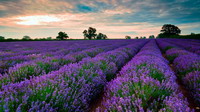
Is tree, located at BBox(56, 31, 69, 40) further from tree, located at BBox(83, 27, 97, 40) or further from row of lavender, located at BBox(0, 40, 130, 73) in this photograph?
row of lavender, located at BBox(0, 40, 130, 73)

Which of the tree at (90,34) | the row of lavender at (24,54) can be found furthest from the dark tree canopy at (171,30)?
the row of lavender at (24,54)

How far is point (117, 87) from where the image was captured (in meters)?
2.21

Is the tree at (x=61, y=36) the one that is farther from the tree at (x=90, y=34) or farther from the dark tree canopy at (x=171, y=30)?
the dark tree canopy at (x=171, y=30)

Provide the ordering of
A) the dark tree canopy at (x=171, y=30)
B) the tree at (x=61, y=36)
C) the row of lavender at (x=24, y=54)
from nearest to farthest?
1. the row of lavender at (x=24, y=54)
2. the tree at (x=61, y=36)
3. the dark tree canopy at (x=171, y=30)

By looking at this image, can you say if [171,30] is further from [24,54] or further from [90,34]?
[24,54]

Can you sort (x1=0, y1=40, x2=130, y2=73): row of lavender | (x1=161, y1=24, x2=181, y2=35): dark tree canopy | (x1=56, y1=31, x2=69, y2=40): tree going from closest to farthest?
(x1=0, y1=40, x2=130, y2=73): row of lavender, (x1=56, y1=31, x2=69, y2=40): tree, (x1=161, y1=24, x2=181, y2=35): dark tree canopy

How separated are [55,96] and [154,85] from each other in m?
1.62

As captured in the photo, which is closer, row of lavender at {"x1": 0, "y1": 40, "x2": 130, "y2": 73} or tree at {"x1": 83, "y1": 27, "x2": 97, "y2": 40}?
row of lavender at {"x1": 0, "y1": 40, "x2": 130, "y2": 73}

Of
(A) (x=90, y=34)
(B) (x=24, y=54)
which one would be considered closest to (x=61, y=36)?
(A) (x=90, y=34)

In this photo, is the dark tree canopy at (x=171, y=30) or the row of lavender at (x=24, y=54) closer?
the row of lavender at (x=24, y=54)

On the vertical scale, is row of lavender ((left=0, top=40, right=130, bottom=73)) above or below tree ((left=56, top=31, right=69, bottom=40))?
below

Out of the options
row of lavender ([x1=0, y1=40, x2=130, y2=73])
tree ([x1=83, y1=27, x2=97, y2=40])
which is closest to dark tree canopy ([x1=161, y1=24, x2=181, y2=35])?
tree ([x1=83, y1=27, x2=97, y2=40])

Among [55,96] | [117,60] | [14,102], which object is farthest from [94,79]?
[117,60]

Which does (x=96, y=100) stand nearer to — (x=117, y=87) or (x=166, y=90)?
(x=117, y=87)
